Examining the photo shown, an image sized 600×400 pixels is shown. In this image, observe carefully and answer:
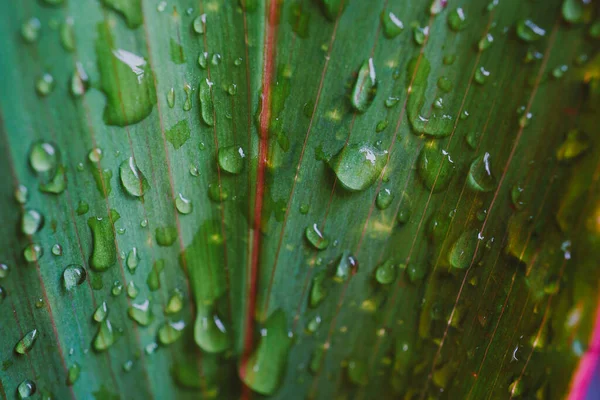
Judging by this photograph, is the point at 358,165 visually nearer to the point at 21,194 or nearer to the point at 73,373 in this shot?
the point at 21,194

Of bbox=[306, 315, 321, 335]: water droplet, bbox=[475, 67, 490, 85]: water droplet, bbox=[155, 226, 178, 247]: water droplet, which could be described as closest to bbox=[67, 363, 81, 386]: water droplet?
bbox=[155, 226, 178, 247]: water droplet

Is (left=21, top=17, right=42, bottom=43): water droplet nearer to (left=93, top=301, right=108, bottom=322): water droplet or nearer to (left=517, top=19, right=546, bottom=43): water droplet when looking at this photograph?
(left=93, top=301, right=108, bottom=322): water droplet

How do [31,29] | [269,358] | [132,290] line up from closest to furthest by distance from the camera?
[31,29] → [132,290] → [269,358]

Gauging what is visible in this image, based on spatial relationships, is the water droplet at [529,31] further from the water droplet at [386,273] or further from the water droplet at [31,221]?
the water droplet at [31,221]

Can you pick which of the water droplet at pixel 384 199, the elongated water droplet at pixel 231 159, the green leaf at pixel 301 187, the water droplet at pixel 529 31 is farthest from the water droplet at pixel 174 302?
the water droplet at pixel 529 31

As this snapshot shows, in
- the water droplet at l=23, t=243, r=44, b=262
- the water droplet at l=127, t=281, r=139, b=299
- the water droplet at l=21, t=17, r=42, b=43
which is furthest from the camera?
the water droplet at l=127, t=281, r=139, b=299

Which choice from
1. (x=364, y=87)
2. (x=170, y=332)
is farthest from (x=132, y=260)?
→ (x=364, y=87)
